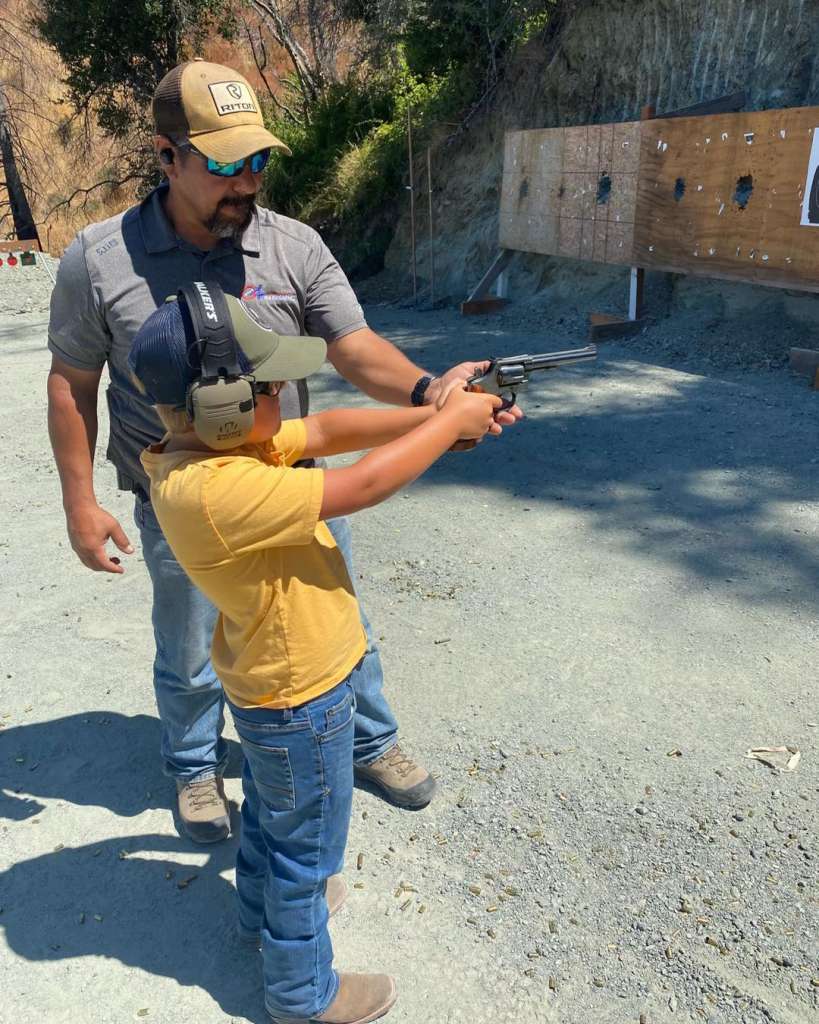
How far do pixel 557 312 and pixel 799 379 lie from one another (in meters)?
3.45

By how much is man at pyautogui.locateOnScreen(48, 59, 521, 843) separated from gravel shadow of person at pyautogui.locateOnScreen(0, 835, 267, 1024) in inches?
5.7

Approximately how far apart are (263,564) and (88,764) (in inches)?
66.5

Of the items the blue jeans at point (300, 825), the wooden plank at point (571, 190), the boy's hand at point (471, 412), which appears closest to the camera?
the blue jeans at point (300, 825)

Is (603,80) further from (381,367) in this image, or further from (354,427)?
(354,427)

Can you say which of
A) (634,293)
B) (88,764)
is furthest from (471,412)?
(634,293)

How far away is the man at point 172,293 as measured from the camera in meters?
2.24

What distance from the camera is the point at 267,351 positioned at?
5.64 feet

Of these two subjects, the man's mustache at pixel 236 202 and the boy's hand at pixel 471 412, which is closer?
the boy's hand at pixel 471 412

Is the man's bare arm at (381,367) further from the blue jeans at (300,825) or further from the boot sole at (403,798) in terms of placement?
the boot sole at (403,798)

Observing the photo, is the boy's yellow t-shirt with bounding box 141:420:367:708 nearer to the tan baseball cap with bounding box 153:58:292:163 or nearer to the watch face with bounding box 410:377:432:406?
the watch face with bounding box 410:377:432:406

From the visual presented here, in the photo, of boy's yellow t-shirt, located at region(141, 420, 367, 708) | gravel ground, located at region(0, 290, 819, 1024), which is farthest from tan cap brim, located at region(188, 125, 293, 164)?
gravel ground, located at region(0, 290, 819, 1024)

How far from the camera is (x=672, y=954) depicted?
Answer: 2.18 meters

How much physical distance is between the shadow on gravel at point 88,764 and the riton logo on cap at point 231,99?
200 centimetres

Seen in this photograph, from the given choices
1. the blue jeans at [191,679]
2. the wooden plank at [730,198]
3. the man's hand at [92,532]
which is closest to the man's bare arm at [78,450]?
the man's hand at [92,532]
